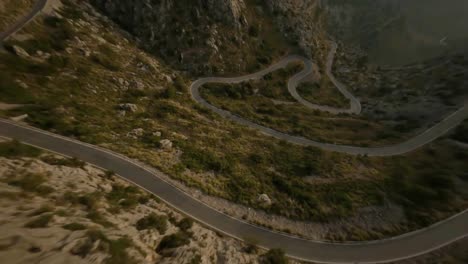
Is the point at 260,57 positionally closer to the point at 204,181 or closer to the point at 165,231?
the point at 204,181

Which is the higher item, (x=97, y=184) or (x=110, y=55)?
(x=110, y=55)

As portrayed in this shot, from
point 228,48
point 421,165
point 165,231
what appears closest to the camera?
point 165,231

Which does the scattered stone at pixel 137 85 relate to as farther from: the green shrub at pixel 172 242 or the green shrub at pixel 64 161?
the green shrub at pixel 172 242

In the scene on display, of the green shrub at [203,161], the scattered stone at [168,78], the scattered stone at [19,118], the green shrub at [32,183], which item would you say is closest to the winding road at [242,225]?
the scattered stone at [19,118]

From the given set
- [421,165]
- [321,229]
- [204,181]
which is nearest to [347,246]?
[321,229]

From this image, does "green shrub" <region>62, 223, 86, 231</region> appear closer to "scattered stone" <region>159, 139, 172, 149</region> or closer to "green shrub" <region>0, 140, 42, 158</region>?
"green shrub" <region>0, 140, 42, 158</region>

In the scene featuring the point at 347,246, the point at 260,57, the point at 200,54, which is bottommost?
the point at 347,246

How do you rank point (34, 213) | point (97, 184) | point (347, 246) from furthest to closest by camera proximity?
point (347, 246) → point (97, 184) → point (34, 213)
